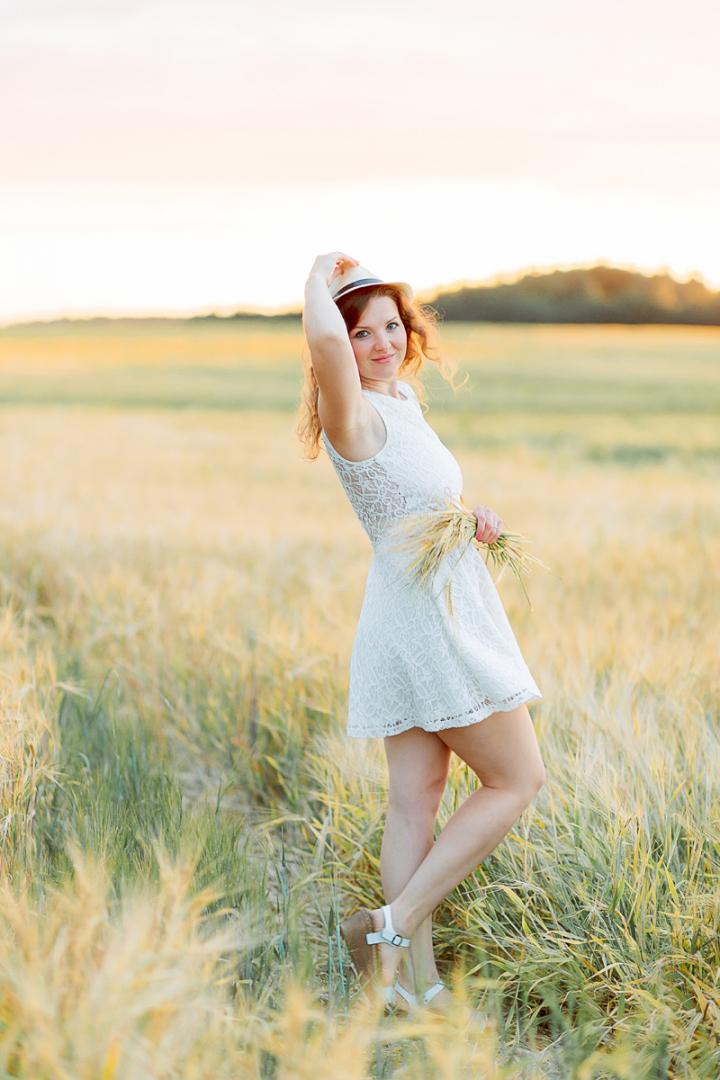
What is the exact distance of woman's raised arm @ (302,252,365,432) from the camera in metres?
2.04

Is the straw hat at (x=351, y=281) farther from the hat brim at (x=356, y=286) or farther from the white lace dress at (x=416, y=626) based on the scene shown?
the white lace dress at (x=416, y=626)

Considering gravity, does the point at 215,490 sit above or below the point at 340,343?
below

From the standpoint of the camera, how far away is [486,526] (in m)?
2.18

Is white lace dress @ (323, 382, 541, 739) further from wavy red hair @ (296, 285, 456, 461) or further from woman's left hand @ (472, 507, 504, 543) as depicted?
wavy red hair @ (296, 285, 456, 461)

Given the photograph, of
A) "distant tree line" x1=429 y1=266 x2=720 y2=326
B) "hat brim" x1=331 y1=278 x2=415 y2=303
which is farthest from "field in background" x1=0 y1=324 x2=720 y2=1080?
"distant tree line" x1=429 y1=266 x2=720 y2=326

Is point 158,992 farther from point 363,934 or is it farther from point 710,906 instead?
point 710,906

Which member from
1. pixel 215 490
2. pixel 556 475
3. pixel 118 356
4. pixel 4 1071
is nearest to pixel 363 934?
pixel 4 1071

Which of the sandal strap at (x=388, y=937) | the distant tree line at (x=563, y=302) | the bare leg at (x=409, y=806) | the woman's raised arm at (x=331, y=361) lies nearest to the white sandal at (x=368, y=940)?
the sandal strap at (x=388, y=937)

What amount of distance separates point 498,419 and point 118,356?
27.8 meters

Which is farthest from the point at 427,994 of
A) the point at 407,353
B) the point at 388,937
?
the point at 407,353

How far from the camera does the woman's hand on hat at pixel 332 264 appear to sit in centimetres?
223

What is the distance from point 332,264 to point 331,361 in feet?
1.23

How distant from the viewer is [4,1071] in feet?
4.50

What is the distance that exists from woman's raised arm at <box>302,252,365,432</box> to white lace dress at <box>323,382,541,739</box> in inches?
5.1
